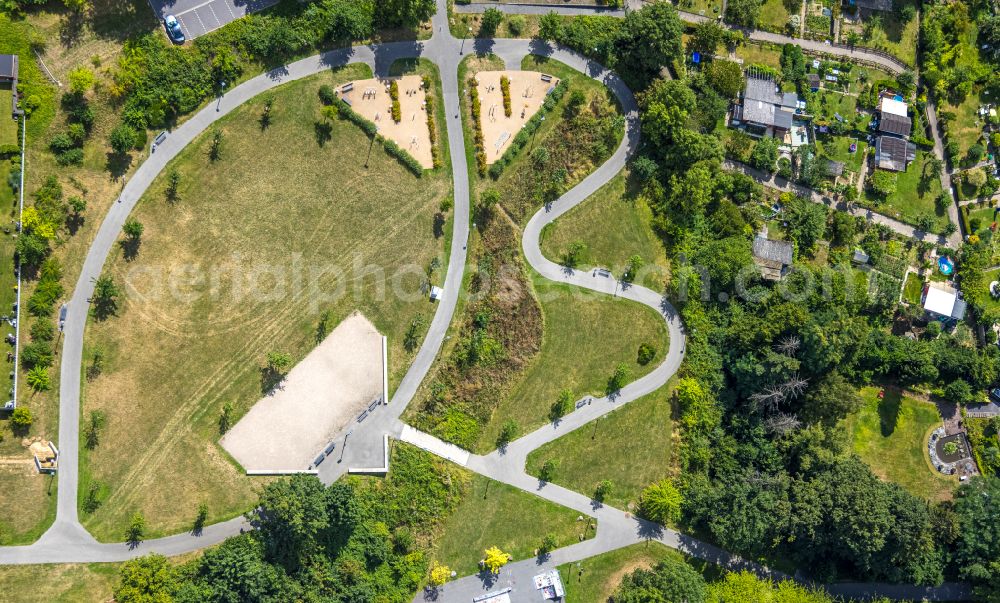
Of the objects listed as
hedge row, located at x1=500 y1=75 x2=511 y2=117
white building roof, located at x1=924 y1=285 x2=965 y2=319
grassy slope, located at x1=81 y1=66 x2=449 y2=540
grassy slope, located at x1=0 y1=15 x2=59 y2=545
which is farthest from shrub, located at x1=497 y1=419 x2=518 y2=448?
white building roof, located at x1=924 y1=285 x2=965 y2=319

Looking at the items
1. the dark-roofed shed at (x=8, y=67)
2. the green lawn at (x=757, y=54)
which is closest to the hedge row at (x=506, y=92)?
the green lawn at (x=757, y=54)

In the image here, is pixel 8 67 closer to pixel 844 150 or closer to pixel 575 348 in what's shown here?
pixel 575 348

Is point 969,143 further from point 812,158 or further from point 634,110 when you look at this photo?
A: point 634,110

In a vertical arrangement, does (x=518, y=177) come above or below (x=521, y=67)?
below

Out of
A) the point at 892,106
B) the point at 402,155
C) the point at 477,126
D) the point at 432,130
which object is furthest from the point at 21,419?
the point at 892,106

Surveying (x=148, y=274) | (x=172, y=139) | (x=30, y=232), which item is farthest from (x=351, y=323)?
(x=30, y=232)

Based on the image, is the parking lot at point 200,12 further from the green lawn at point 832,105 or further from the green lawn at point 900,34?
the green lawn at point 900,34

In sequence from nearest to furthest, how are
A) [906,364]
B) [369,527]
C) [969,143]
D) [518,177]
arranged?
[369,527], [518,177], [906,364], [969,143]
